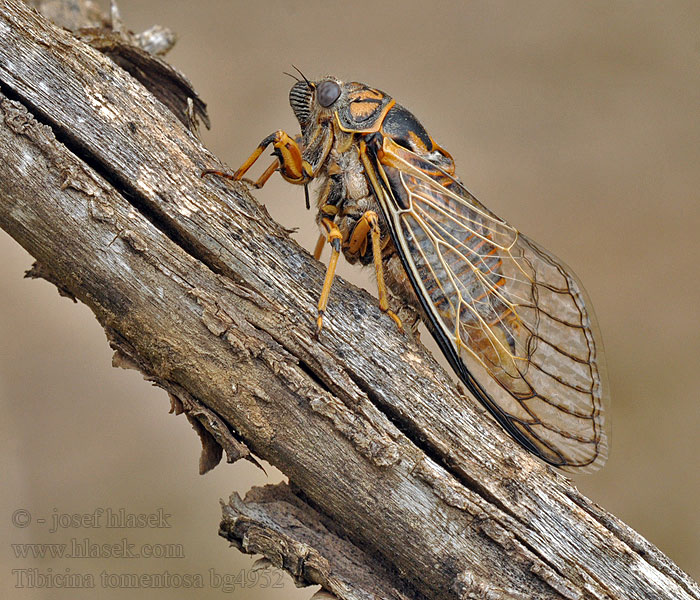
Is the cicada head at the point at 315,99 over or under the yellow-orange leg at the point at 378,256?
over

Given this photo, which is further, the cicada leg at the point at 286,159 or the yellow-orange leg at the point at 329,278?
the cicada leg at the point at 286,159

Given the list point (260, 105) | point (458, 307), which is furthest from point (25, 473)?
point (260, 105)

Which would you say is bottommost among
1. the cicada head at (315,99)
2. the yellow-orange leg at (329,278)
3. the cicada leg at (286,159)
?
the yellow-orange leg at (329,278)

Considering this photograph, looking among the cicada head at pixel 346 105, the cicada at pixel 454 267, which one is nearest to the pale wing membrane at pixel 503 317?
the cicada at pixel 454 267

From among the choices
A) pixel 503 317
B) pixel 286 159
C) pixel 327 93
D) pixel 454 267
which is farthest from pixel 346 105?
pixel 503 317

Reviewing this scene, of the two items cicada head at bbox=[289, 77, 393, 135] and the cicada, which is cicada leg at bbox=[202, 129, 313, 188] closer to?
the cicada

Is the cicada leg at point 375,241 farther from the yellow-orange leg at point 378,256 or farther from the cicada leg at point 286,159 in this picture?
the cicada leg at point 286,159

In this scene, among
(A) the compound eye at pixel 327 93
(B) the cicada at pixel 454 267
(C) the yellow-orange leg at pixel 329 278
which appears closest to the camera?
(C) the yellow-orange leg at pixel 329 278

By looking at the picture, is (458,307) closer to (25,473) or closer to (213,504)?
(213,504)
